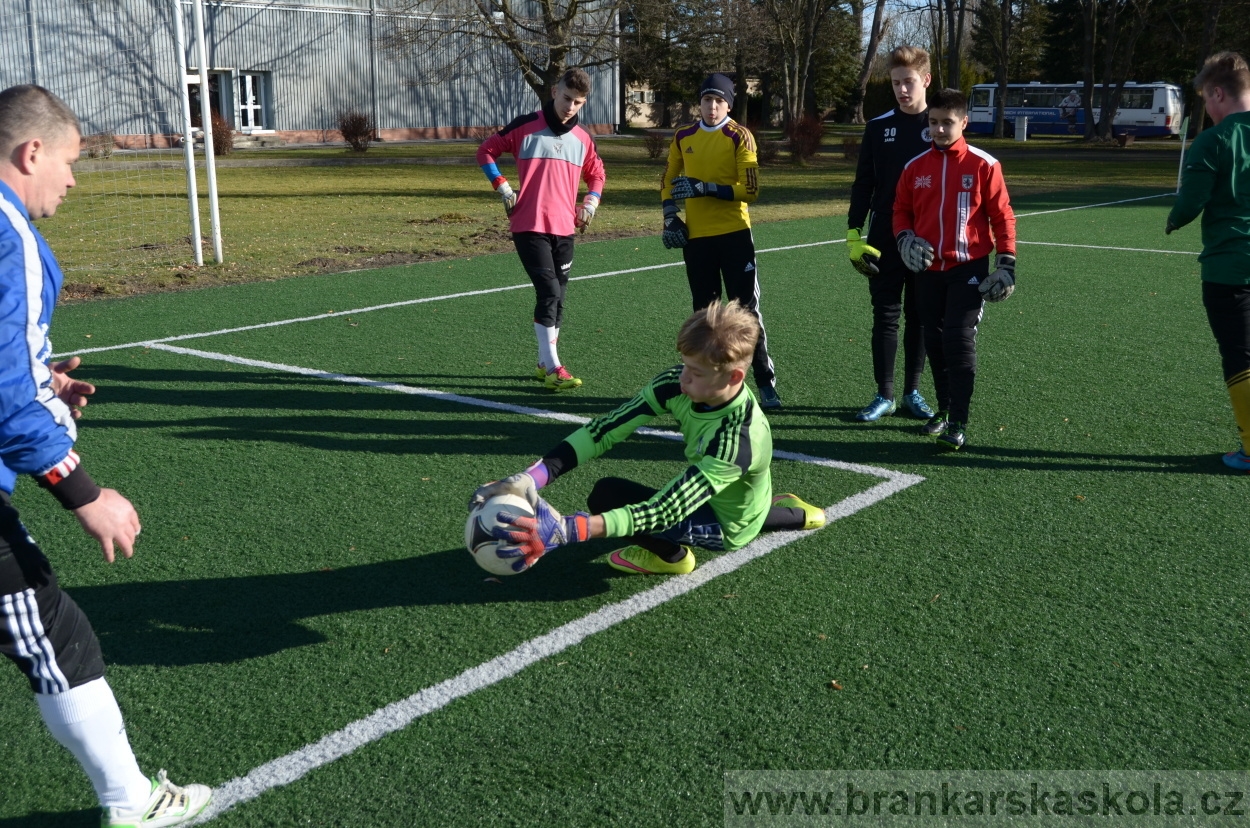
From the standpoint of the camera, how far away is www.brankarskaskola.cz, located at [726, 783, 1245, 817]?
124 inches

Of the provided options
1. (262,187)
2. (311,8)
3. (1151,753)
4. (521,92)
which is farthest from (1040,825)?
(521,92)

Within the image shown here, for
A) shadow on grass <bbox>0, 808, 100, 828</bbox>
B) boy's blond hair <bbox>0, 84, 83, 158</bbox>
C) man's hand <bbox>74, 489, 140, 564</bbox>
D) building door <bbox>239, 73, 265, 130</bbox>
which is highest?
building door <bbox>239, 73, 265, 130</bbox>

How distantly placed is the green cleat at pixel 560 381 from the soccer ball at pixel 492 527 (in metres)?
4.21

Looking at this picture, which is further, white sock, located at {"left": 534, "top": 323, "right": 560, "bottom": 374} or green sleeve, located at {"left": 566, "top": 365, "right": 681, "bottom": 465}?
white sock, located at {"left": 534, "top": 323, "right": 560, "bottom": 374}

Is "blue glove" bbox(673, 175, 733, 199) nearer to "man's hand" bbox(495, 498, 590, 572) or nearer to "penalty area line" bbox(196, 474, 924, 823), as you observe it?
"penalty area line" bbox(196, 474, 924, 823)

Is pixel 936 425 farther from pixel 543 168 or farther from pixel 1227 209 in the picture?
pixel 543 168

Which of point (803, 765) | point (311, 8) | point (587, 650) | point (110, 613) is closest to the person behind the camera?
point (803, 765)

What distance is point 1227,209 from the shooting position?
5.91 m

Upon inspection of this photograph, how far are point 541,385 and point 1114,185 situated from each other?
1051 inches

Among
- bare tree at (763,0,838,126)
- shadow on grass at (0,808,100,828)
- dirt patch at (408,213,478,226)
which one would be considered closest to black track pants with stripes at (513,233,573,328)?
shadow on grass at (0,808,100,828)

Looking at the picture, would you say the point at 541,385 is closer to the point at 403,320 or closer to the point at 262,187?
the point at 403,320

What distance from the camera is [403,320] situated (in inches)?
408

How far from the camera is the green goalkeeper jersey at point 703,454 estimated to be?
158 inches

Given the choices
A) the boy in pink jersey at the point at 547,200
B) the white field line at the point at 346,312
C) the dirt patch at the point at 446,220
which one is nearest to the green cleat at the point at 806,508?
the boy in pink jersey at the point at 547,200
